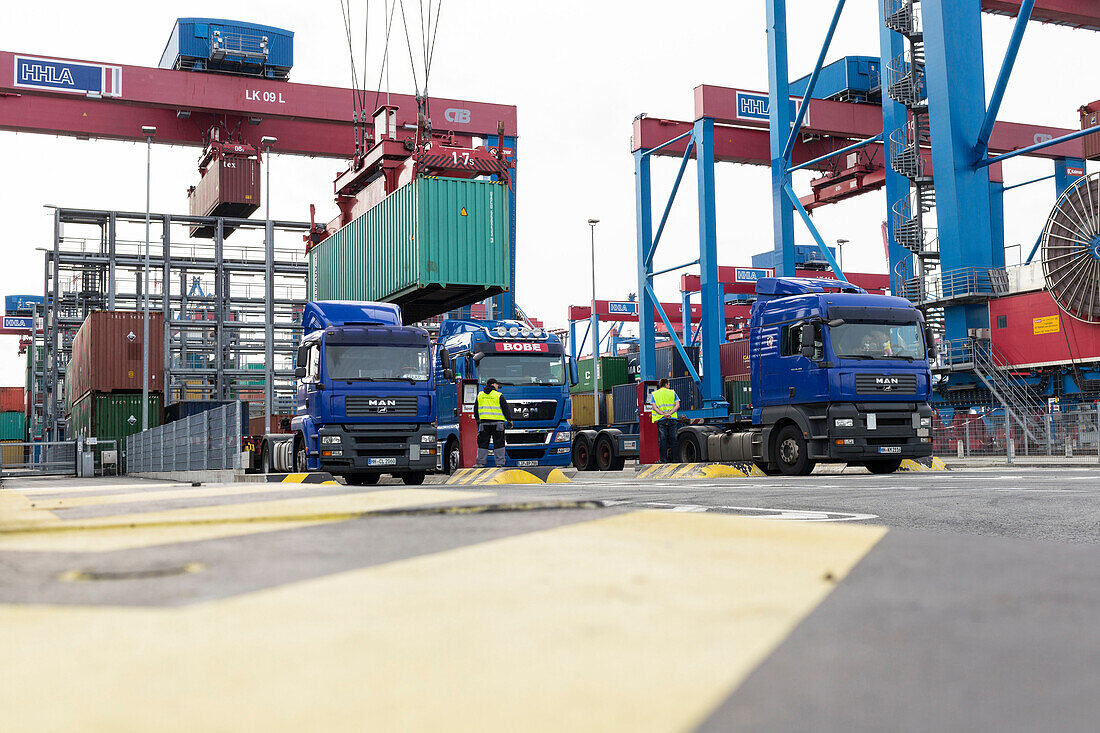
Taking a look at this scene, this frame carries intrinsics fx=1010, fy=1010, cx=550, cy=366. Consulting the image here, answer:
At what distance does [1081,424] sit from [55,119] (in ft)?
77.5

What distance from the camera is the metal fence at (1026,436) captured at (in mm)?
17047

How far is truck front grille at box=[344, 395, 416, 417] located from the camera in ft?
49.4

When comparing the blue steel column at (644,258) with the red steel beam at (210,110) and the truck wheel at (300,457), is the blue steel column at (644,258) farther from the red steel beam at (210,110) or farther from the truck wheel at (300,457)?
the truck wheel at (300,457)

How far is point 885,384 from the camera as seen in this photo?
14.4m

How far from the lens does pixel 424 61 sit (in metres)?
25.1

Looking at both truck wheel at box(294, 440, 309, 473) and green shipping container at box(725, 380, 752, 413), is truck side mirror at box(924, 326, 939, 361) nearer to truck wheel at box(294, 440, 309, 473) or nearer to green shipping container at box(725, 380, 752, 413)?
green shipping container at box(725, 380, 752, 413)

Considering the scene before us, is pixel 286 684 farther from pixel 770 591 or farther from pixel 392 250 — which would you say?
pixel 392 250

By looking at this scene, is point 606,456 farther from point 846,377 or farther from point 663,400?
point 846,377

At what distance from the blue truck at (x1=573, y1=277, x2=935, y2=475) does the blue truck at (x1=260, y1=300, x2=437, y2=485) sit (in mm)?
5198

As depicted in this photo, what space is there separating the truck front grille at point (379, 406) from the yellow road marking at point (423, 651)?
13.2 meters

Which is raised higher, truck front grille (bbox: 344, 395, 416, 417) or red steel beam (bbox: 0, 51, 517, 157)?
red steel beam (bbox: 0, 51, 517, 157)

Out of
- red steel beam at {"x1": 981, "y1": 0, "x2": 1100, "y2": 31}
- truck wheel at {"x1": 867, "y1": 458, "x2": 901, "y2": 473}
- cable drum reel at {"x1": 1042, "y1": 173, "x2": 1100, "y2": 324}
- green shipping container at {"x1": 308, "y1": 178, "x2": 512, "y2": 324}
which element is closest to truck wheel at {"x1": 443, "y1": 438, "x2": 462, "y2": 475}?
green shipping container at {"x1": 308, "y1": 178, "x2": 512, "y2": 324}

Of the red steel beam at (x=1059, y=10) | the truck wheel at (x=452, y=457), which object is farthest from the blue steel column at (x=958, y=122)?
the truck wheel at (x=452, y=457)

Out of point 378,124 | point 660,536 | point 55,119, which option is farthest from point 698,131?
point 660,536
